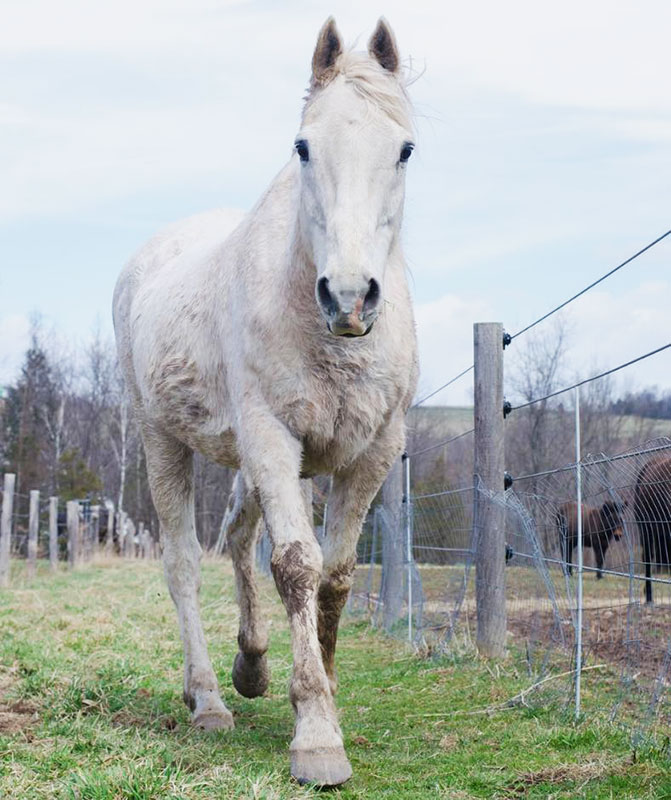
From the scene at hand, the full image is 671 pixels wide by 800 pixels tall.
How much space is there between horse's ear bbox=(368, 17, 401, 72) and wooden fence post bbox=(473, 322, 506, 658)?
106 inches

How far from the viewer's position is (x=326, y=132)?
12.2 feet

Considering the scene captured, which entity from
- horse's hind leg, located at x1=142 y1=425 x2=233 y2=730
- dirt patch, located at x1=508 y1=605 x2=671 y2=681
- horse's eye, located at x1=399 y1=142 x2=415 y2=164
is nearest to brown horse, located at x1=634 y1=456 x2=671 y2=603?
dirt patch, located at x1=508 y1=605 x2=671 y2=681

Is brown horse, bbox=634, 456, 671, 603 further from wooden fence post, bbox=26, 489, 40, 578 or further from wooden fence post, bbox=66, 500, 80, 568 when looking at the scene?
wooden fence post, bbox=66, 500, 80, 568

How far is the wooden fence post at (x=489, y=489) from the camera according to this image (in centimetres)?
619

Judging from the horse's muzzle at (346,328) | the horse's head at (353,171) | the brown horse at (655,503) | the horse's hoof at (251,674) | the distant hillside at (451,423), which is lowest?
the horse's hoof at (251,674)

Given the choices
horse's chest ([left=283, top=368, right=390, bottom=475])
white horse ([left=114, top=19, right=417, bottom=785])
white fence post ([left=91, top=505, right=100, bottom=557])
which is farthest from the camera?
white fence post ([left=91, top=505, right=100, bottom=557])

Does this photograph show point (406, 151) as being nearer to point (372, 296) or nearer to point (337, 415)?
point (372, 296)

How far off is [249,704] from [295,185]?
2771 millimetres

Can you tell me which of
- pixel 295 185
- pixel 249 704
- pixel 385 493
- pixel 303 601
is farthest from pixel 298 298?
pixel 385 493

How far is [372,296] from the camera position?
3324 mm

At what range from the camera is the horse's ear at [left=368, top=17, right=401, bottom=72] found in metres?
4.09

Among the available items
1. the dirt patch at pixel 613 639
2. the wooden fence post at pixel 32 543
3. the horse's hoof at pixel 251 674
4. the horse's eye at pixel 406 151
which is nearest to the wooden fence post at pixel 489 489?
the dirt patch at pixel 613 639

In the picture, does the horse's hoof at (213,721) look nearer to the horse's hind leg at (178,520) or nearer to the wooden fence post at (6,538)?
the horse's hind leg at (178,520)

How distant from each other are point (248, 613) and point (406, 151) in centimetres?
255
